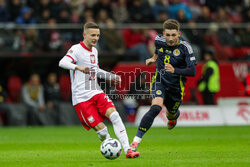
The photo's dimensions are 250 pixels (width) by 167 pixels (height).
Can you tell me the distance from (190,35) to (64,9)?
5067 mm

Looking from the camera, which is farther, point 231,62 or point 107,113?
point 231,62

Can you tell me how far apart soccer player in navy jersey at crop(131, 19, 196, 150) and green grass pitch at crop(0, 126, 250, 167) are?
1.03 meters

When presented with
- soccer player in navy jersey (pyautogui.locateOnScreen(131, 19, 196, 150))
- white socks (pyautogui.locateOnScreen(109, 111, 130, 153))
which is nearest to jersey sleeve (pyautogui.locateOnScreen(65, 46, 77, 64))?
white socks (pyautogui.locateOnScreen(109, 111, 130, 153))

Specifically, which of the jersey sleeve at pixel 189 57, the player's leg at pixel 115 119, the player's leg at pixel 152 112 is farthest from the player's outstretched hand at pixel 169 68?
the player's leg at pixel 115 119

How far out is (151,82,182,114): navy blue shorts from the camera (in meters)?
10.4

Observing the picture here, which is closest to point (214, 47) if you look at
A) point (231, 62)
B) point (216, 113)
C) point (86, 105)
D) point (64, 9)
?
point (231, 62)

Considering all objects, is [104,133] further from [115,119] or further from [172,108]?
[172,108]

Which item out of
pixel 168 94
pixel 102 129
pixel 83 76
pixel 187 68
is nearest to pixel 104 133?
pixel 102 129

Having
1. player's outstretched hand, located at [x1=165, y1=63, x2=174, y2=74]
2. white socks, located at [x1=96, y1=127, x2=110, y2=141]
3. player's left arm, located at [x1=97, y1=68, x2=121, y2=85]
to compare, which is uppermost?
player's outstretched hand, located at [x1=165, y1=63, x2=174, y2=74]

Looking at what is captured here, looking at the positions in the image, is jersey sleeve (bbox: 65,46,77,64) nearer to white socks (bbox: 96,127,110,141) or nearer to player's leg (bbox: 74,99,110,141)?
player's leg (bbox: 74,99,110,141)

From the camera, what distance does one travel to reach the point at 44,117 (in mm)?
20188

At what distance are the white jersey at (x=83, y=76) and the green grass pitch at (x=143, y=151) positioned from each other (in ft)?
3.66

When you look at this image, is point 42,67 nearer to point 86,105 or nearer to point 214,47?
point 214,47

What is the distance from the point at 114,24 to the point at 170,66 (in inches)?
459
